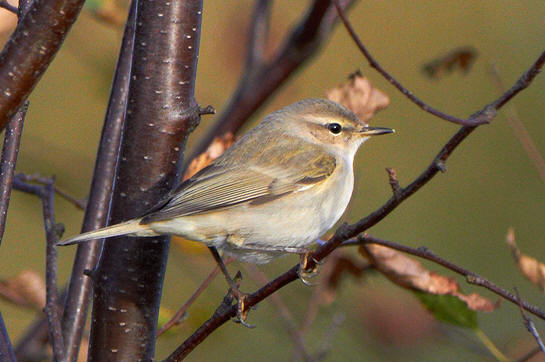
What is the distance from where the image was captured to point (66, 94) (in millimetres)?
7875

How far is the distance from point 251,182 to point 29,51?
1.71 metres

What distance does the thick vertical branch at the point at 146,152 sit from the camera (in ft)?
7.84

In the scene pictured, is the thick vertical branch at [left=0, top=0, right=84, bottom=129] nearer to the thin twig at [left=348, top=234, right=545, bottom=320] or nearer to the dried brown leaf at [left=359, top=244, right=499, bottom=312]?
the thin twig at [left=348, top=234, right=545, bottom=320]

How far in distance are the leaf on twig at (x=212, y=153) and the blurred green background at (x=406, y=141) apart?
2.17 m

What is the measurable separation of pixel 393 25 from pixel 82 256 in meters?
6.98

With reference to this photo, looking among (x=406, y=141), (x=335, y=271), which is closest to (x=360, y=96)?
(x=335, y=271)

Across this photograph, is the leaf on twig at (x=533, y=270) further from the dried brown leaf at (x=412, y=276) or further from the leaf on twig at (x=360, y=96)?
the leaf on twig at (x=360, y=96)

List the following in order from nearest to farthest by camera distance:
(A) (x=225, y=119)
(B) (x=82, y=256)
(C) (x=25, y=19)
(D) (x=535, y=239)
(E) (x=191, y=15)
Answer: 1. (C) (x=25, y=19)
2. (E) (x=191, y=15)
3. (B) (x=82, y=256)
4. (A) (x=225, y=119)
5. (D) (x=535, y=239)

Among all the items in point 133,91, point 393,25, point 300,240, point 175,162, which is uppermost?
point 393,25

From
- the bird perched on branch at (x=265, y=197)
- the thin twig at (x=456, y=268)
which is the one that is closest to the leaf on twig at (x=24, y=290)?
the bird perched on branch at (x=265, y=197)

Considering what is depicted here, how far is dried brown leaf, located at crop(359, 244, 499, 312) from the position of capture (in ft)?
8.25

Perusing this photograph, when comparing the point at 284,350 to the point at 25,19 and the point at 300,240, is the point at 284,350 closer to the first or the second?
the point at 300,240

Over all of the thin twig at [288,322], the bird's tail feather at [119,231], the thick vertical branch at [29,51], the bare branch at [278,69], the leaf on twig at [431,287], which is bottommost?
the leaf on twig at [431,287]

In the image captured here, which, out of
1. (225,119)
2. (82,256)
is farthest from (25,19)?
(225,119)
